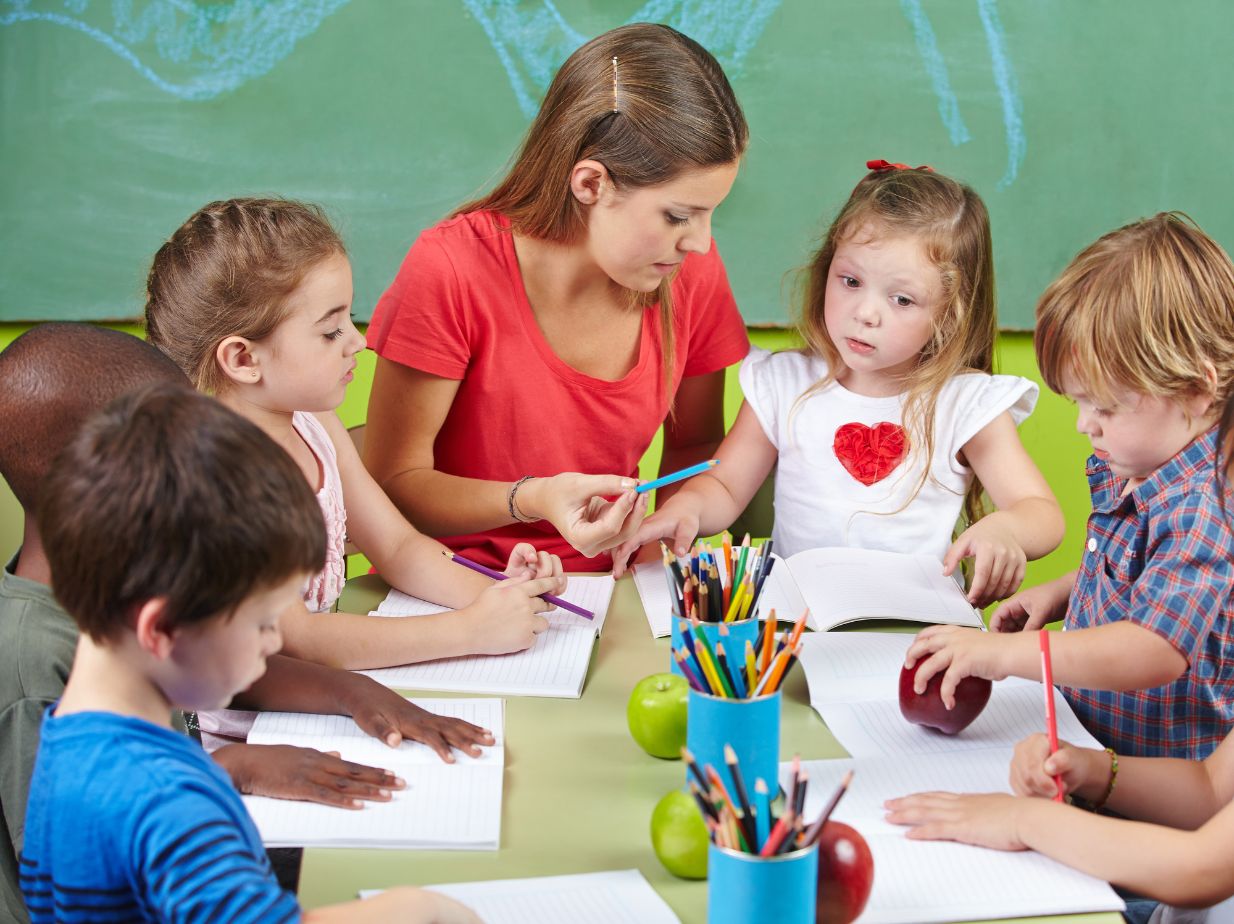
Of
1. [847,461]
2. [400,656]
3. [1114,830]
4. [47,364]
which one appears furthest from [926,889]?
[847,461]

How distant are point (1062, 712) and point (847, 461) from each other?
0.64 meters

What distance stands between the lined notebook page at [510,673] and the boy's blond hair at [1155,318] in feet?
1.97

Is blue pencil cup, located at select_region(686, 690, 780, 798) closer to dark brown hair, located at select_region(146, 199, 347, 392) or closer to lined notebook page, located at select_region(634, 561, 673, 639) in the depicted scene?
lined notebook page, located at select_region(634, 561, 673, 639)

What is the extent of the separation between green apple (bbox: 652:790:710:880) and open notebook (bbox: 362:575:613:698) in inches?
13.1

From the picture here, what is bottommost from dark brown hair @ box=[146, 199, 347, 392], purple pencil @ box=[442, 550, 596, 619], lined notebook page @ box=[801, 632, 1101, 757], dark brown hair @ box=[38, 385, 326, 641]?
lined notebook page @ box=[801, 632, 1101, 757]

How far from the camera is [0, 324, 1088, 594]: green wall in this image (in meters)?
2.70

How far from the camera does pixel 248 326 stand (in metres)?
1.34

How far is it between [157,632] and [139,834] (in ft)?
0.37

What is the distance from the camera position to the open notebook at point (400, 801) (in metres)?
0.94

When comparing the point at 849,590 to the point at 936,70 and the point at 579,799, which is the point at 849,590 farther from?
the point at 936,70

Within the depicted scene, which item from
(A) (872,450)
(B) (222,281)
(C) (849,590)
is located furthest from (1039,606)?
(B) (222,281)

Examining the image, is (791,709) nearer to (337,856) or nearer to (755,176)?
(337,856)

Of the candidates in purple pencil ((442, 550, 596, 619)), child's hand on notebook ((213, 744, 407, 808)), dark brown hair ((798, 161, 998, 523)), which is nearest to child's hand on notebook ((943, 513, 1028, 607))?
dark brown hair ((798, 161, 998, 523))

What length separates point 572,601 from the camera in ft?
4.87
